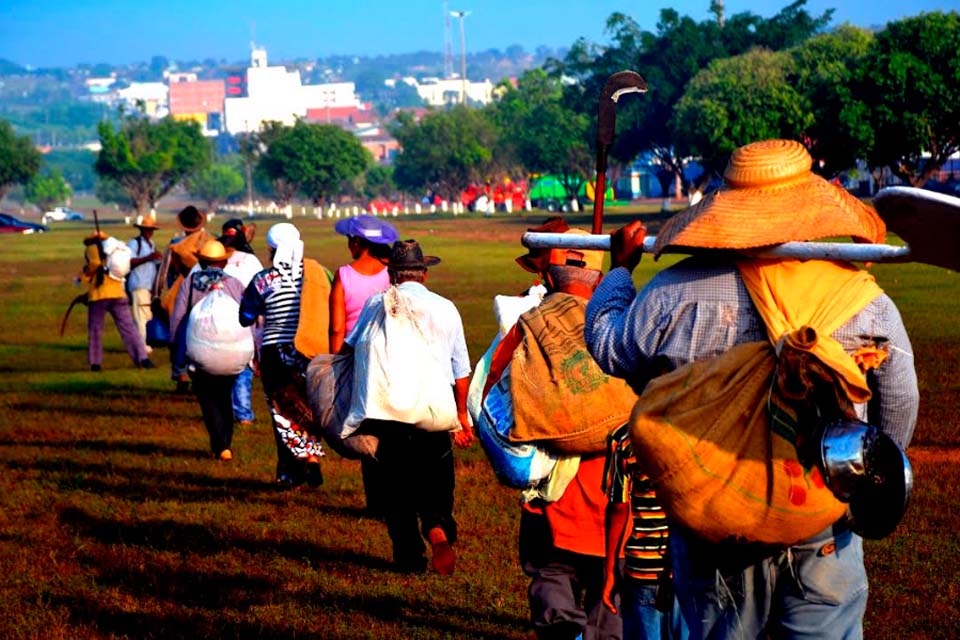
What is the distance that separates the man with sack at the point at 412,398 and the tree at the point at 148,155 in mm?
114605

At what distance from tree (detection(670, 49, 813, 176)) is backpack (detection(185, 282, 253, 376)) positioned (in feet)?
176

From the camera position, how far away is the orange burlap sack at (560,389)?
207 inches

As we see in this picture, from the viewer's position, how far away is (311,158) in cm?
12788

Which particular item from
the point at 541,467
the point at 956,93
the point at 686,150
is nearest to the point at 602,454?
the point at 541,467

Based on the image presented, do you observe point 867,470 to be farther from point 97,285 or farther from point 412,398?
point 97,285

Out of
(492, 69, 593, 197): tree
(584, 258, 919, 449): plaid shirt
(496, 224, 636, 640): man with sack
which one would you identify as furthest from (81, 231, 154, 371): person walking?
(492, 69, 593, 197): tree

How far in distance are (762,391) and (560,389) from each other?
1503 millimetres

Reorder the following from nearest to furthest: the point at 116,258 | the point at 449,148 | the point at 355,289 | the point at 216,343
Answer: the point at 355,289 < the point at 216,343 < the point at 116,258 < the point at 449,148

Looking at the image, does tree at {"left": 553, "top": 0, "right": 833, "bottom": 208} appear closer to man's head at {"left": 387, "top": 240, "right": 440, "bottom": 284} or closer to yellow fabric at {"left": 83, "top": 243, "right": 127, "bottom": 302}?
yellow fabric at {"left": 83, "top": 243, "right": 127, "bottom": 302}

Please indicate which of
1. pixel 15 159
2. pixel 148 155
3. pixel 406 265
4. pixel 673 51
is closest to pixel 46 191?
pixel 15 159

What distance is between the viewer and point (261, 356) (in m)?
10.2

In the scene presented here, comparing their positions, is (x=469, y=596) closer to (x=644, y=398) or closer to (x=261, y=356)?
(x=261, y=356)

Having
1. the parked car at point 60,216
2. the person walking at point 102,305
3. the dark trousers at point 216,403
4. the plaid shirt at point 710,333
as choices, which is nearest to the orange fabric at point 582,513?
the plaid shirt at point 710,333

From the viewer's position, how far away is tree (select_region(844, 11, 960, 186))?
185 ft
